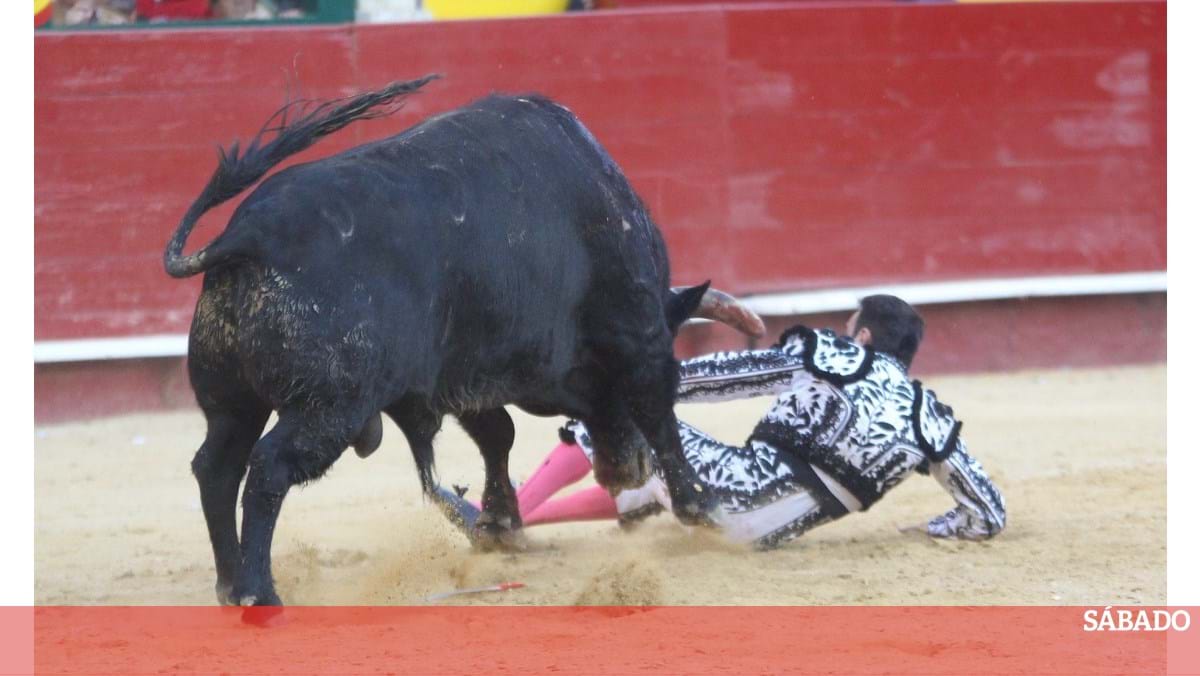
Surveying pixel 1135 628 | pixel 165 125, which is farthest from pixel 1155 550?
pixel 165 125

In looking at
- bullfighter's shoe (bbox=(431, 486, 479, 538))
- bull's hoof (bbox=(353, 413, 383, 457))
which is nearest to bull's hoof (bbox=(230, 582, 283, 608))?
bull's hoof (bbox=(353, 413, 383, 457))

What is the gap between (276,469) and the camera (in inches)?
130

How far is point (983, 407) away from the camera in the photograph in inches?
275

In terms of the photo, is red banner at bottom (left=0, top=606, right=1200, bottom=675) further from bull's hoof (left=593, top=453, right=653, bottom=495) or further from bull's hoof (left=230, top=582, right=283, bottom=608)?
bull's hoof (left=593, top=453, right=653, bottom=495)

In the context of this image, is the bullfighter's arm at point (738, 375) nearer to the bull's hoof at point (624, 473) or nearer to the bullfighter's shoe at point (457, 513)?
the bull's hoof at point (624, 473)

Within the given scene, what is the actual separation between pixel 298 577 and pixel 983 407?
374cm

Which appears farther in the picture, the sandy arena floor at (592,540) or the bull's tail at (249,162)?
the sandy arena floor at (592,540)

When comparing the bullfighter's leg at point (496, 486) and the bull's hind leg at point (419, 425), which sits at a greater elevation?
the bull's hind leg at point (419, 425)

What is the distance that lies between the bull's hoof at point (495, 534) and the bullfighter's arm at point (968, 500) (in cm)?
117

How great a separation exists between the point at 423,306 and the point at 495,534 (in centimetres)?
117

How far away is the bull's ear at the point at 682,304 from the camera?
435 centimetres

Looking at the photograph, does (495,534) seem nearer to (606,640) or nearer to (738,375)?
(738,375)

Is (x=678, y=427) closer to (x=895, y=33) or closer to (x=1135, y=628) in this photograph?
(x=1135, y=628)

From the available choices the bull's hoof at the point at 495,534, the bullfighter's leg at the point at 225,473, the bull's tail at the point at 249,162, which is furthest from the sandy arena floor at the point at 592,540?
the bull's tail at the point at 249,162
